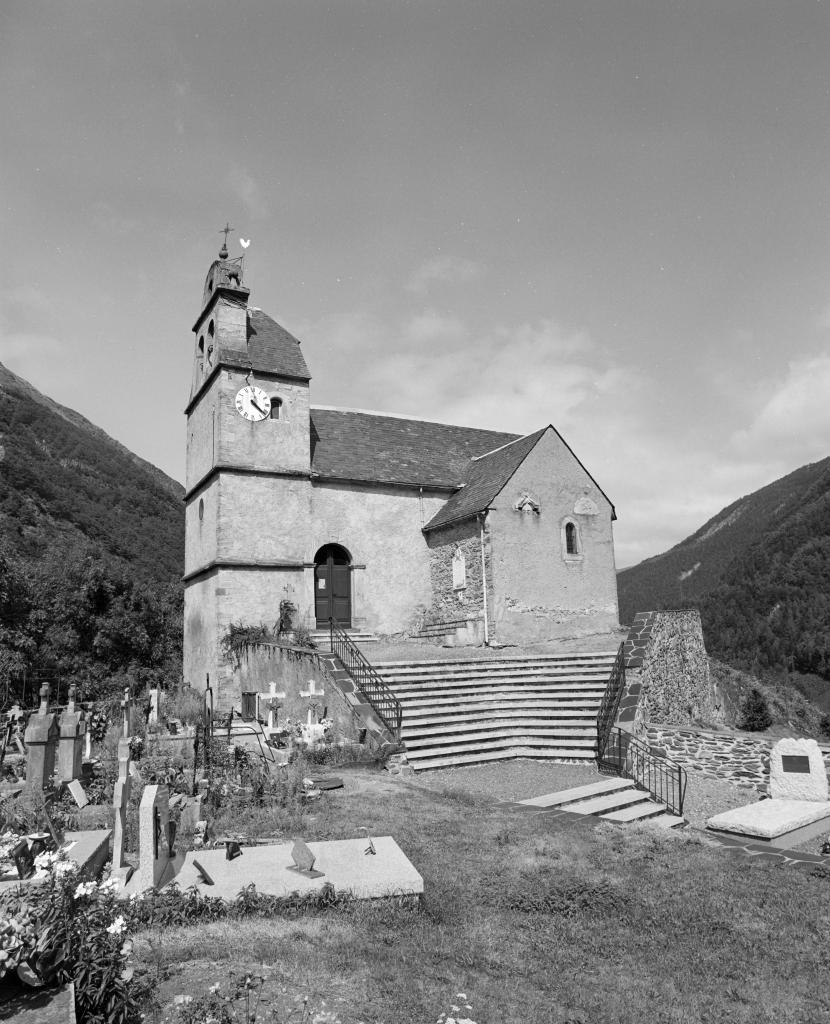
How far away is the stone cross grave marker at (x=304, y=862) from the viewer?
6390 millimetres

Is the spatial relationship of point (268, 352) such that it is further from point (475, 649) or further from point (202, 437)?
point (475, 649)

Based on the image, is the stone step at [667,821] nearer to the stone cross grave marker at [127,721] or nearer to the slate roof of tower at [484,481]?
the stone cross grave marker at [127,721]

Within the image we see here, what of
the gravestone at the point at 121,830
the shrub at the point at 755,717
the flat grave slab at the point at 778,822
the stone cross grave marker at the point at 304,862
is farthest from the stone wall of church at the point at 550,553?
the stone cross grave marker at the point at 304,862

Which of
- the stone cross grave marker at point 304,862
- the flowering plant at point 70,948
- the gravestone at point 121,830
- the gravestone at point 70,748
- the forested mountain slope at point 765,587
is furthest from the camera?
the forested mountain slope at point 765,587

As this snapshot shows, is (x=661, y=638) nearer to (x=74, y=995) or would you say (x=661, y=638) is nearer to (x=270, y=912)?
(x=270, y=912)

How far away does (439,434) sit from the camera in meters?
29.1

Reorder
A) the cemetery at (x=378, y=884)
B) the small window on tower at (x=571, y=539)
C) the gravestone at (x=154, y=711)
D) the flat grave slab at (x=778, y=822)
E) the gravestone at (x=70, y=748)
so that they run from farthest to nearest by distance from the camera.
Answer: the small window on tower at (x=571, y=539) < the gravestone at (x=154, y=711) < the gravestone at (x=70, y=748) < the flat grave slab at (x=778, y=822) < the cemetery at (x=378, y=884)

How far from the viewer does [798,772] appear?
1054 cm

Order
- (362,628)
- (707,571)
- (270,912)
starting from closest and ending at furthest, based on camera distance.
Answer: (270,912), (362,628), (707,571)

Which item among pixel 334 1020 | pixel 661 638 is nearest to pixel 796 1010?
pixel 334 1020

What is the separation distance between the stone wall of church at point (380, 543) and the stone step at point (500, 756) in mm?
9770

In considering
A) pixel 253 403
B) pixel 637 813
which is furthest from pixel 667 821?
pixel 253 403

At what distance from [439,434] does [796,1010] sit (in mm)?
25378

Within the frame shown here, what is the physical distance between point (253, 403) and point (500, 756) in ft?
45.2
